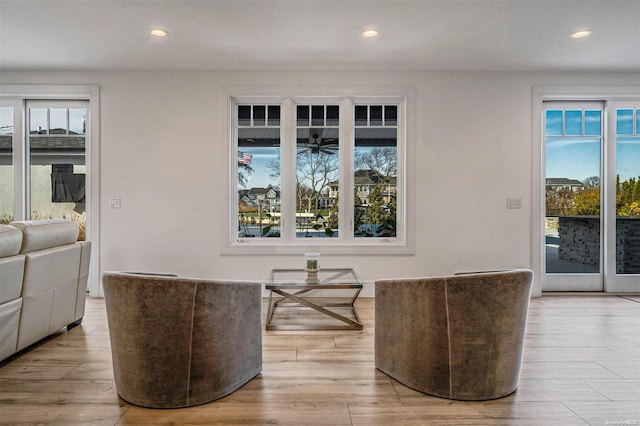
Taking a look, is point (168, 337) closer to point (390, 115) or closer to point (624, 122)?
point (390, 115)

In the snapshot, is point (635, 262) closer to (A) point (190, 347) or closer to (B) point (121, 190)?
(A) point (190, 347)

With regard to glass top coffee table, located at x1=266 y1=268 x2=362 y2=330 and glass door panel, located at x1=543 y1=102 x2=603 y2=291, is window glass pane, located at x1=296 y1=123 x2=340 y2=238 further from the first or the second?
glass door panel, located at x1=543 y1=102 x2=603 y2=291

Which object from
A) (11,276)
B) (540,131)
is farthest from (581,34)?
(11,276)

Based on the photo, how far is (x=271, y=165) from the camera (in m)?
4.32

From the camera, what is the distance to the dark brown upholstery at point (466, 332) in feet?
6.04

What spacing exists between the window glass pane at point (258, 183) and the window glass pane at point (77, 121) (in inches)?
70.9

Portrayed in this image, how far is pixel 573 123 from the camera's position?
14.2ft

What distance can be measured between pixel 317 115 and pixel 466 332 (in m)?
3.09

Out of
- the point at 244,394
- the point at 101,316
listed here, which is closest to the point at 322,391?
the point at 244,394

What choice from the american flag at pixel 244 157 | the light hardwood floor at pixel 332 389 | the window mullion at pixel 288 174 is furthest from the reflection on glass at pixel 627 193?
the american flag at pixel 244 157

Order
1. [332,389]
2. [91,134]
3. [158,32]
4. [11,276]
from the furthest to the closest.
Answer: [91,134]
[158,32]
[11,276]
[332,389]

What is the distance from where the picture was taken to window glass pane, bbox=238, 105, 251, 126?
4301 mm

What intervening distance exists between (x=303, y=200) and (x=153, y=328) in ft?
8.85

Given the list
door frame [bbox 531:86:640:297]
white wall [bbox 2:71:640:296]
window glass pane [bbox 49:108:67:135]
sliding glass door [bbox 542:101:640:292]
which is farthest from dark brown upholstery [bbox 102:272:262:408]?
sliding glass door [bbox 542:101:640:292]
